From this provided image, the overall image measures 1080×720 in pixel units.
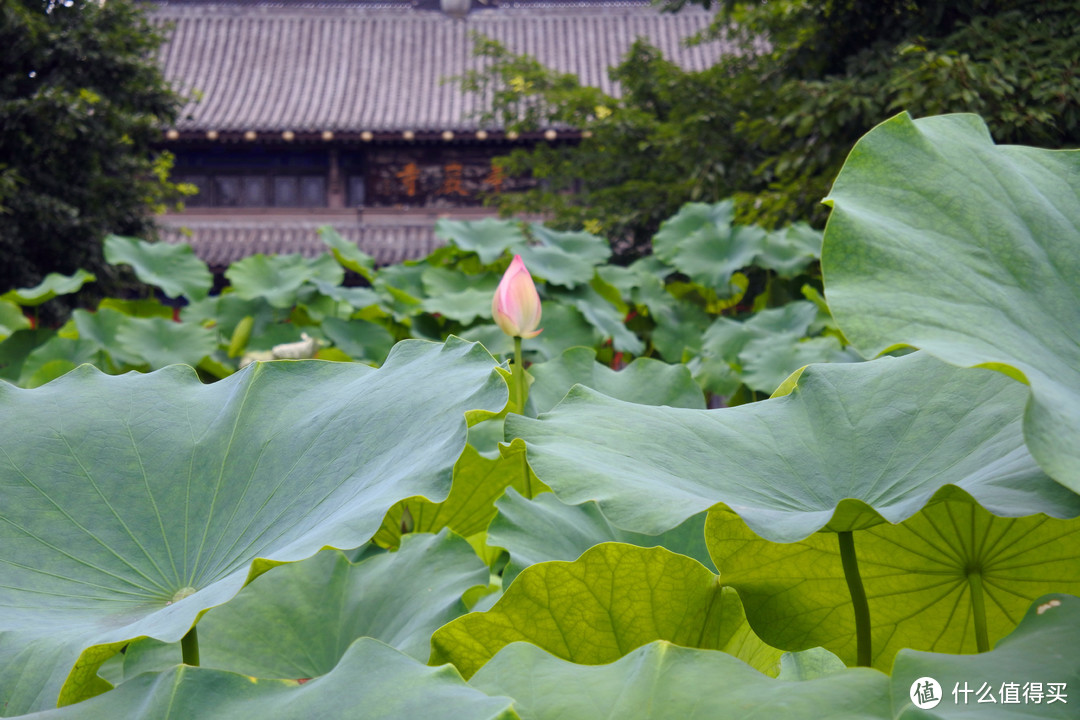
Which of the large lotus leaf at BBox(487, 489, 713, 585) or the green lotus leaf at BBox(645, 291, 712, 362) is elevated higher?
the large lotus leaf at BBox(487, 489, 713, 585)

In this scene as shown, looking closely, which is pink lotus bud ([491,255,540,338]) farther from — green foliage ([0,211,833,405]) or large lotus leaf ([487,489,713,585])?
green foliage ([0,211,833,405])

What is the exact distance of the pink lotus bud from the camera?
108cm

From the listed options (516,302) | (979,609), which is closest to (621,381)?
(516,302)

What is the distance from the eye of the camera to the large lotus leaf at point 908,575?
1.58 ft

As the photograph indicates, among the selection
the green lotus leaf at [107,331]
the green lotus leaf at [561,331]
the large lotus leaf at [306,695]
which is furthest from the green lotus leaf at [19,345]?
the large lotus leaf at [306,695]

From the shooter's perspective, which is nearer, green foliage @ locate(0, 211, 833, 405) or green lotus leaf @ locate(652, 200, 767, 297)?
green foliage @ locate(0, 211, 833, 405)

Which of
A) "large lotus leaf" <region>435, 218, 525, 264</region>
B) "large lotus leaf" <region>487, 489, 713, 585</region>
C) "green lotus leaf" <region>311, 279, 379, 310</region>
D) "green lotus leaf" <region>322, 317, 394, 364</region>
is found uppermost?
"large lotus leaf" <region>487, 489, 713, 585</region>

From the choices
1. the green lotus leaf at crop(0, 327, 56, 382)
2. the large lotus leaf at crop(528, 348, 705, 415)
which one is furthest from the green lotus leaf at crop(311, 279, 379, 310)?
the large lotus leaf at crop(528, 348, 705, 415)

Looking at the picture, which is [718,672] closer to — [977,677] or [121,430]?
[977,677]

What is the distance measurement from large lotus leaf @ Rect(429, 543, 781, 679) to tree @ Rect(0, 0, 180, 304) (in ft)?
20.8

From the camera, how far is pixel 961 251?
0.46 m

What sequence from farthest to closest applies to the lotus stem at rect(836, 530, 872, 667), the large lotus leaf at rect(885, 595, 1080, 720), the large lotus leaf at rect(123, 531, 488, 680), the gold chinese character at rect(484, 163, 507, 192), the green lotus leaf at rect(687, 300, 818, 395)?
the gold chinese character at rect(484, 163, 507, 192) < the green lotus leaf at rect(687, 300, 818, 395) < the large lotus leaf at rect(123, 531, 488, 680) < the lotus stem at rect(836, 530, 872, 667) < the large lotus leaf at rect(885, 595, 1080, 720)

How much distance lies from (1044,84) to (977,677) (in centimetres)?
346

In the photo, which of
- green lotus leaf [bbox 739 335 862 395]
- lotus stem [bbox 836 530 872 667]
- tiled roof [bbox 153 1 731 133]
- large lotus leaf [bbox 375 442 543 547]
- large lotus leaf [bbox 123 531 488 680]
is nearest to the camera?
lotus stem [bbox 836 530 872 667]
